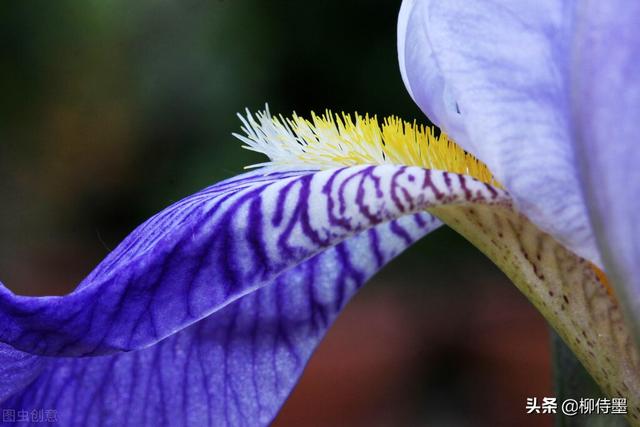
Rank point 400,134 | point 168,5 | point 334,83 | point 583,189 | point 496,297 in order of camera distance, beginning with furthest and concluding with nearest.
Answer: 1. point 496,297
2. point 334,83
3. point 168,5
4. point 400,134
5. point 583,189

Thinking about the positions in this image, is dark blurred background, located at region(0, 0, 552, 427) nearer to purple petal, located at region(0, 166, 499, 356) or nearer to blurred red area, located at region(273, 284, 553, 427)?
blurred red area, located at region(273, 284, 553, 427)

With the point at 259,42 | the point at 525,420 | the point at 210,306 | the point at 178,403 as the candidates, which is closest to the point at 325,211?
the point at 210,306

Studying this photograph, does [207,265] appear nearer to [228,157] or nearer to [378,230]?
[378,230]

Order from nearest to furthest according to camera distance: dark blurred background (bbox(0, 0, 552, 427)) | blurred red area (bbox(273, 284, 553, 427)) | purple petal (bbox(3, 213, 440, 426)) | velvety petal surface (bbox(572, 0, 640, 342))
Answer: velvety petal surface (bbox(572, 0, 640, 342)) → purple petal (bbox(3, 213, 440, 426)) → dark blurred background (bbox(0, 0, 552, 427)) → blurred red area (bbox(273, 284, 553, 427))

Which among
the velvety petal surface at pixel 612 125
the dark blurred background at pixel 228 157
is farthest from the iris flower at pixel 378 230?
the dark blurred background at pixel 228 157

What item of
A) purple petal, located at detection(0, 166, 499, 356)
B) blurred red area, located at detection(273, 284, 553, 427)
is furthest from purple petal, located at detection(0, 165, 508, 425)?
blurred red area, located at detection(273, 284, 553, 427)

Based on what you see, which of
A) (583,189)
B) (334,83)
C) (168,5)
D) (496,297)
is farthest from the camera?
(496,297)

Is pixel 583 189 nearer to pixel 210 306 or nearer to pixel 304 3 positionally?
pixel 210 306
